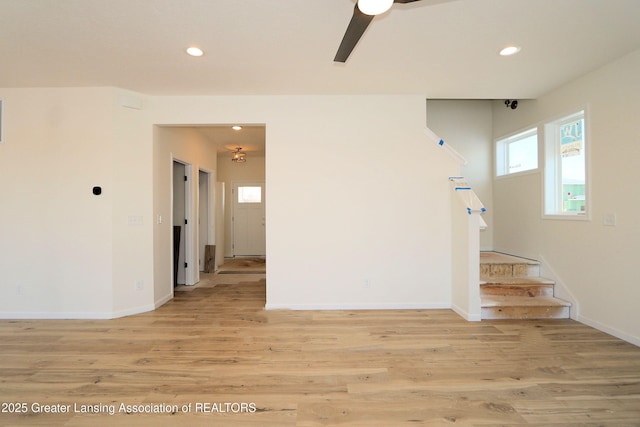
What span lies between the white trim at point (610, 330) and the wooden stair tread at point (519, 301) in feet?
0.67

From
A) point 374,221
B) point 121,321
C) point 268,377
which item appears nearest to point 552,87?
point 374,221

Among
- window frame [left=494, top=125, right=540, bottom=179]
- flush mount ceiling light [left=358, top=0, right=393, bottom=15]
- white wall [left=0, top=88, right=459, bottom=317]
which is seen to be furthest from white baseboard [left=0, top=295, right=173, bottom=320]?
window frame [left=494, top=125, right=540, bottom=179]

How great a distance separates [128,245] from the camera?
3.49 m

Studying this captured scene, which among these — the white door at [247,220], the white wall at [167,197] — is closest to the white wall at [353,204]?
the white wall at [167,197]

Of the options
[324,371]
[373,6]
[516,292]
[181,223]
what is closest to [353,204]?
[324,371]

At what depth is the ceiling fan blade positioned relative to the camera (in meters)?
1.62

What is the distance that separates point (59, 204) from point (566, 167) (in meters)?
6.14

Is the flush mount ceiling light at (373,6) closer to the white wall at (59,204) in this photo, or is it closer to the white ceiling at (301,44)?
the white ceiling at (301,44)

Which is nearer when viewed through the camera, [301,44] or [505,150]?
[301,44]

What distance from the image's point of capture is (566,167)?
3590 millimetres

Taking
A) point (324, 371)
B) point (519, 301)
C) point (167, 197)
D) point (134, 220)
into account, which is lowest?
point (324, 371)

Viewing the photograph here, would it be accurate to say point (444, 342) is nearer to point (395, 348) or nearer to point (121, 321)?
point (395, 348)

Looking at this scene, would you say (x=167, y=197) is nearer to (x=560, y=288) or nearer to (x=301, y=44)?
(x=301, y=44)

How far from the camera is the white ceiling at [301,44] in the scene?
2078mm
